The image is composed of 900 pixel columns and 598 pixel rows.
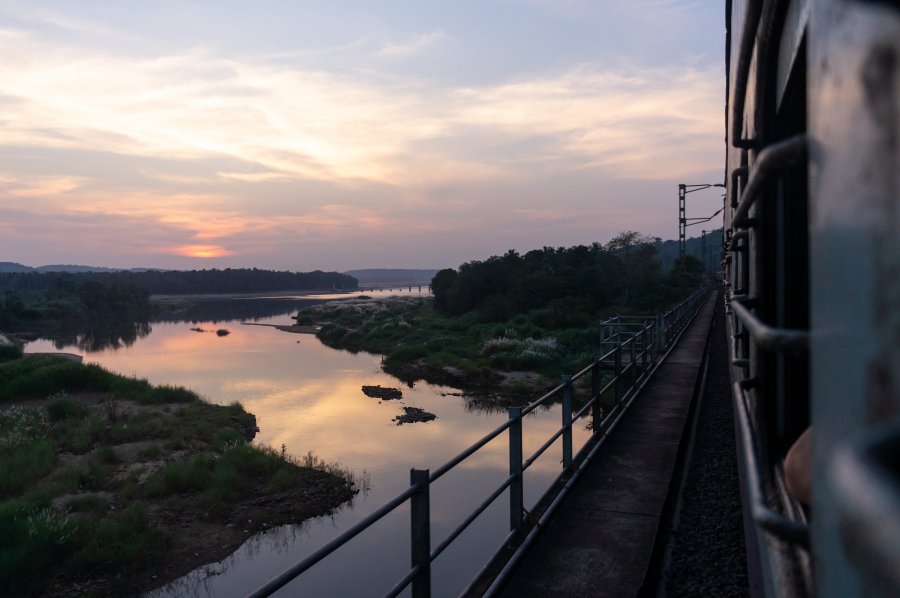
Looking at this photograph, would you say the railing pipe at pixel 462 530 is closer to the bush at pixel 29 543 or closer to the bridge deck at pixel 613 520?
the bridge deck at pixel 613 520

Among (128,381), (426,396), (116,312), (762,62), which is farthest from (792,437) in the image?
(116,312)

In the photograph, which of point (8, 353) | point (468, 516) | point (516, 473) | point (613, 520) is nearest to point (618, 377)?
point (613, 520)

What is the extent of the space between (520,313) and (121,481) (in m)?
38.5

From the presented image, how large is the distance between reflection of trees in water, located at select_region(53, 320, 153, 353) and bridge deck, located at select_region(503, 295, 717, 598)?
55.1 meters

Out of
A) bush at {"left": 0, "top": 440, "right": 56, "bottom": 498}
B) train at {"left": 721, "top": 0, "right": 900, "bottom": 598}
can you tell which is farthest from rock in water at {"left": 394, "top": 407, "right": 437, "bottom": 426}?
train at {"left": 721, "top": 0, "right": 900, "bottom": 598}

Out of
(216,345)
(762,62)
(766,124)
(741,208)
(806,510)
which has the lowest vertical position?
(216,345)

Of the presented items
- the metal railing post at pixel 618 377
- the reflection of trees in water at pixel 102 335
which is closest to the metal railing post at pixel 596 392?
the metal railing post at pixel 618 377

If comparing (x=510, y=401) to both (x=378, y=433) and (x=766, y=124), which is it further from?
(x=766, y=124)

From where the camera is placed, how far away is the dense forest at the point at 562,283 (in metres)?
51.3

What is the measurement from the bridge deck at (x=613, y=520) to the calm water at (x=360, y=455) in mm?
3890

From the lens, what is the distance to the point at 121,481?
1403cm

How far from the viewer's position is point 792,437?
2109 millimetres

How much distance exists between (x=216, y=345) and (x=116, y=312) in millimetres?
56952

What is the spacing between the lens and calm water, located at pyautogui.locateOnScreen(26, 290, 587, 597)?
10.8 metres
